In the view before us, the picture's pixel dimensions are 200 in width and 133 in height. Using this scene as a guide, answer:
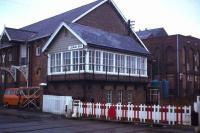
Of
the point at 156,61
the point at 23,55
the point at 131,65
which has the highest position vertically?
the point at 23,55

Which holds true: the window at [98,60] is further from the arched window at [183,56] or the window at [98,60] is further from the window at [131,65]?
the arched window at [183,56]

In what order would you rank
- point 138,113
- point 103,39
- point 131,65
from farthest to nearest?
point 131,65 → point 103,39 → point 138,113

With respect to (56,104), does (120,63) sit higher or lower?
higher

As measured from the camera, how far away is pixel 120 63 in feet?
91.0

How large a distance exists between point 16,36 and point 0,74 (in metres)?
8.42

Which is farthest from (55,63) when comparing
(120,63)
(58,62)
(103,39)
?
(120,63)

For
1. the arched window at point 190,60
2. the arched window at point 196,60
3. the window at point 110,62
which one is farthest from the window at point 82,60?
the arched window at point 196,60

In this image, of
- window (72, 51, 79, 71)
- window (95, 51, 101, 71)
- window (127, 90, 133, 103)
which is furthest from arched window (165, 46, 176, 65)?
window (72, 51, 79, 71)

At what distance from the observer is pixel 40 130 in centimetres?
1460

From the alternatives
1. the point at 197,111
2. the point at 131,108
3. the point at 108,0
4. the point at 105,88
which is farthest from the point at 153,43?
the point at 197,111

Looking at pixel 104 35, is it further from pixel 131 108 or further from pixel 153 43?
pixel 153 43

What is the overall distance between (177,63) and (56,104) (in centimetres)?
2339

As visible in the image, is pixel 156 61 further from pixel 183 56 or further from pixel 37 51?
pixel 37 51

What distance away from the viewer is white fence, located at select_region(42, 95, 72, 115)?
22014 millimetres
